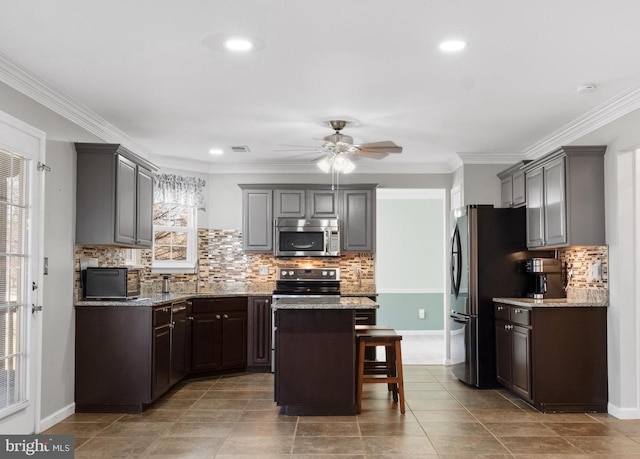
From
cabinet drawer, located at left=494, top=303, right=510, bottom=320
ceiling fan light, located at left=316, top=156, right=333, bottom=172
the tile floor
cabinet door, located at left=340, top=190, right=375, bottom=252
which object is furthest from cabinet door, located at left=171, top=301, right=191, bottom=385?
cabinet drawer, located at left=494, top=303, right=510, bottom=320

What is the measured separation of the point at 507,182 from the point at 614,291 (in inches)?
83.5

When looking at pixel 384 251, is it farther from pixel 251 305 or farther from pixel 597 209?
pixel 597 209

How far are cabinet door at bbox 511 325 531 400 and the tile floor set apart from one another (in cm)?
15

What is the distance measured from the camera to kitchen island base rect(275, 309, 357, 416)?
4.80 m

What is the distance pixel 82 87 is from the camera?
443 cm

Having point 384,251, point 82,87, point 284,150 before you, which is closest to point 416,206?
point 384,251

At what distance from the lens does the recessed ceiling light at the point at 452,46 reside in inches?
139

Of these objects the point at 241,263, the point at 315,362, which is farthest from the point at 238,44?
the point at 241,263

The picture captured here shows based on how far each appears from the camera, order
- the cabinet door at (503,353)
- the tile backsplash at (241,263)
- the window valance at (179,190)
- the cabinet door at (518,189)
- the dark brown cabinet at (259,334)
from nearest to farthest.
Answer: the cabinet door at (503,353)
the cabinet door at (518,189)
the dark brown cabinet at (259,334)
the window valance at (179,190)
the tile backsplash at (241,263)

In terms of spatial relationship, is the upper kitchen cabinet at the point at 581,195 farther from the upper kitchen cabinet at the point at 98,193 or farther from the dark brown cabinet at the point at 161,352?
the upper kitchen cabinet at the point at 98,193

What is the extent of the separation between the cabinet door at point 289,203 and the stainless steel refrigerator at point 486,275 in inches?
82.3

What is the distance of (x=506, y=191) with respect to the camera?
6.75 metres

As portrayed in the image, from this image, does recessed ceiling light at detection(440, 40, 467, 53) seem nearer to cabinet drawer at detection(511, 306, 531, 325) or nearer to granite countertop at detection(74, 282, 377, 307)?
cabinet drawer at detection(511, 306, 531, 325)

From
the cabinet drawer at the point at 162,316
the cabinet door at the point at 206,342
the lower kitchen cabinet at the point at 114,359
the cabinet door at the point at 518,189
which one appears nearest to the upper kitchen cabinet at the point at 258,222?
the cabinet door at the point at 206,342
